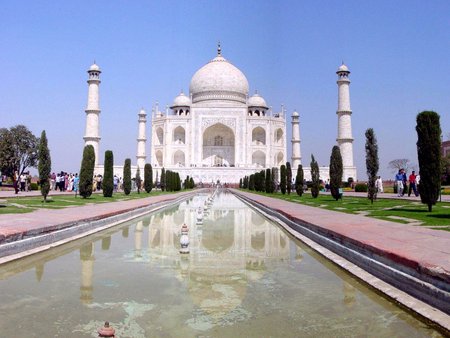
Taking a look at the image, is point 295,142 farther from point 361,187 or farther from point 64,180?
point 64,180

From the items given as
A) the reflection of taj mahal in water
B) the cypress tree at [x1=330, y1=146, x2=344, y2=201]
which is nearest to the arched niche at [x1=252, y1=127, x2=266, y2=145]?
the cypress tree at [x1=330, y1=146, x2=344, y2=201]

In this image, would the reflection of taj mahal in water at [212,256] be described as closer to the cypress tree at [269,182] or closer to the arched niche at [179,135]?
the cypress tree at [269,182]

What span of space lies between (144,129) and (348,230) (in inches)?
1679

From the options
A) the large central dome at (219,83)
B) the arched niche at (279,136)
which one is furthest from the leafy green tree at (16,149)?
the arched niche at (279,136)

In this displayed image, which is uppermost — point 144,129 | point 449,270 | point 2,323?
point 144,129

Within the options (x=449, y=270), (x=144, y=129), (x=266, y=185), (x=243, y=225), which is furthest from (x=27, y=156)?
(x=449, y=270)

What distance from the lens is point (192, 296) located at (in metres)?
3.13

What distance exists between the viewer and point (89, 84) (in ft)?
126

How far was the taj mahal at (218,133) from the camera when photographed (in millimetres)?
43750

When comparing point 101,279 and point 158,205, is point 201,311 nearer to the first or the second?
point 101,279

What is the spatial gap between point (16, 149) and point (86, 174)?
Answer: 863 inches

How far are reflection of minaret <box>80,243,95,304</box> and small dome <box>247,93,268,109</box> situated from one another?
4550 cm

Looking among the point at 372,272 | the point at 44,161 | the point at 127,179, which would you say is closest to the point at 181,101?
the point at 127,179

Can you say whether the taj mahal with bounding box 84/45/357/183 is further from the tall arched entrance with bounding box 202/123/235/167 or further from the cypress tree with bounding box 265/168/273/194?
the cypress tree with bounding box 265/168/273/194
